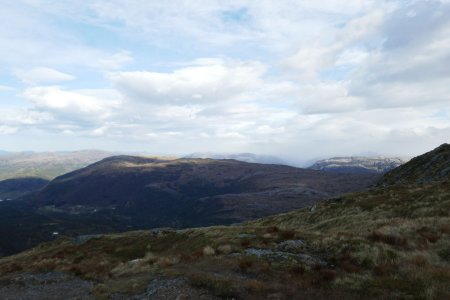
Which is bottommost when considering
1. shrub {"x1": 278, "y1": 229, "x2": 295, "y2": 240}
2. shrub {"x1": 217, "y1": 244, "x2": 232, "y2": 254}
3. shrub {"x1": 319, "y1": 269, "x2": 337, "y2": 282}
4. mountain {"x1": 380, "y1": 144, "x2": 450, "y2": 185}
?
shrub {"x1": 217, "y1": 244, "x2": 232, "y2": 254}

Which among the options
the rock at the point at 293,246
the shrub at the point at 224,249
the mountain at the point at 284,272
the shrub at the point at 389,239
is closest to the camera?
the mountain at the point at 284,272

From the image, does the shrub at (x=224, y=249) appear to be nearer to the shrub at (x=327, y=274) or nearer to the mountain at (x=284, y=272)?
the mountain at (x=284, y=272)

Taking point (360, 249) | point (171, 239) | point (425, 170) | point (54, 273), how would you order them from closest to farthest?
point (360, 249)
point (54, 273)
point (171, 239)
point (425, 170)

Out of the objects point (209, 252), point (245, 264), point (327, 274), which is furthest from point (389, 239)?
point (209, 252)

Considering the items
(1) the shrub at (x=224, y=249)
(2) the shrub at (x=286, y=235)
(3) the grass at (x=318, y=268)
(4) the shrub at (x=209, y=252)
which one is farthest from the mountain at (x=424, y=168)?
(4) the shrub at (x=209, y=252)

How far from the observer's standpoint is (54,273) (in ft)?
122

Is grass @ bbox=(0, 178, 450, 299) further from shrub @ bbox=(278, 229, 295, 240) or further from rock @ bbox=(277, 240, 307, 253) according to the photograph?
rock @ bbox=(277, 240, 307, 253)

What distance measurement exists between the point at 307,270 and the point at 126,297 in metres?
9.99

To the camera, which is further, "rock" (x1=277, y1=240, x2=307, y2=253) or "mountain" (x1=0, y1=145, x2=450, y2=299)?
"rock" (x1=277, y1=240, x2=307, y2=253)

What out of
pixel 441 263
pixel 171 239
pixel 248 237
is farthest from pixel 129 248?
pixel 441 263

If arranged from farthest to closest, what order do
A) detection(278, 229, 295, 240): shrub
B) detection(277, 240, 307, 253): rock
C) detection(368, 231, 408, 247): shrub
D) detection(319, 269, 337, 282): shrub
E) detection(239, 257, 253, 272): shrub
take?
detection(278, 229, 295, 240): shrub → detection(277, 240, 307, 253): rock → detection(368, 231, 408, 247): shrub → detection(239, 257, 253, 272): shrub → detection(319, 269, 337, 282): shrub

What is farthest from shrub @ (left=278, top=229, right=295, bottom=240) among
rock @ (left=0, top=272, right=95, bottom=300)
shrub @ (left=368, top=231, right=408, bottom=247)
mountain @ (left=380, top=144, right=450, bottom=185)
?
mountain @ (left=380, top=144, right=450, bottom=185)

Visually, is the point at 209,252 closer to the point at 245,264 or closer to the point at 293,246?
the point at 245,264

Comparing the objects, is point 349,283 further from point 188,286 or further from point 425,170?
point 425,170
